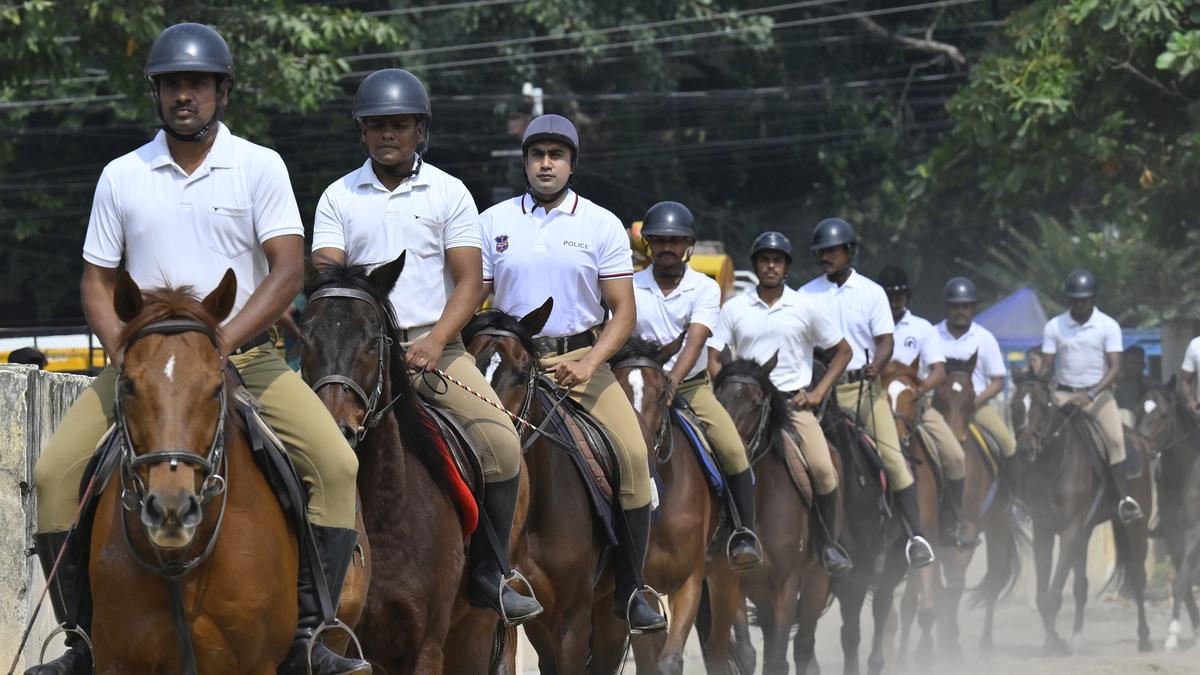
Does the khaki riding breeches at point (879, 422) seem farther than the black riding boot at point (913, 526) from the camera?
No

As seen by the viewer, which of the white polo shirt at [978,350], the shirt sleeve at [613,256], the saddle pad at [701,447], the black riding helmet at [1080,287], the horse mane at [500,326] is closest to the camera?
the horse mane at [500,326]

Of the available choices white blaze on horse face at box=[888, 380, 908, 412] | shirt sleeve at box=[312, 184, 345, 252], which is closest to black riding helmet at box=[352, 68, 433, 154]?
shirt sleeve at box=[312, 184, 345, 252]

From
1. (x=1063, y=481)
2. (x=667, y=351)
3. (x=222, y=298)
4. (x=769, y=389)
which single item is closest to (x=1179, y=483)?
(x=1063, y=481)

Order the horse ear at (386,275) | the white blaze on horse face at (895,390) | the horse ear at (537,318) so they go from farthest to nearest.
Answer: the white blaze on horse face at (895,390) < the horse ear at (537,318) < the horse ear at (386,275)

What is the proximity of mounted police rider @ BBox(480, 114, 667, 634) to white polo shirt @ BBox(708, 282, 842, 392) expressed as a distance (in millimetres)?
4072

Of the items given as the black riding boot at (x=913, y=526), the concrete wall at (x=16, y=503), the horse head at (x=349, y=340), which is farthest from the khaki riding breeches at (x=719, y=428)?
the horse head at (x=349, y=340)

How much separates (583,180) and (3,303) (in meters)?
11.6

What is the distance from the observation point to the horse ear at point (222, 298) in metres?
5.54

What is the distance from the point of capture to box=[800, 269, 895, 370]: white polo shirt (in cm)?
1450

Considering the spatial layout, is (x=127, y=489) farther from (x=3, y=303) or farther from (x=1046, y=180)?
(x=3, y=303)

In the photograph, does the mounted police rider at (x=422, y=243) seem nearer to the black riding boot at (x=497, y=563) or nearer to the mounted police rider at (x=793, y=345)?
the black riding boot at (x=497, y=563)

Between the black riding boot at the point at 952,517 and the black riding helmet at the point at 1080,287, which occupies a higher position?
the black riding helmet at the point at 1080,287

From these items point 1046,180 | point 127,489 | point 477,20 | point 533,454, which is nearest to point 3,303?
point 477,20

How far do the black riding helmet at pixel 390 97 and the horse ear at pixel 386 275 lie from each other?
3.17ft
